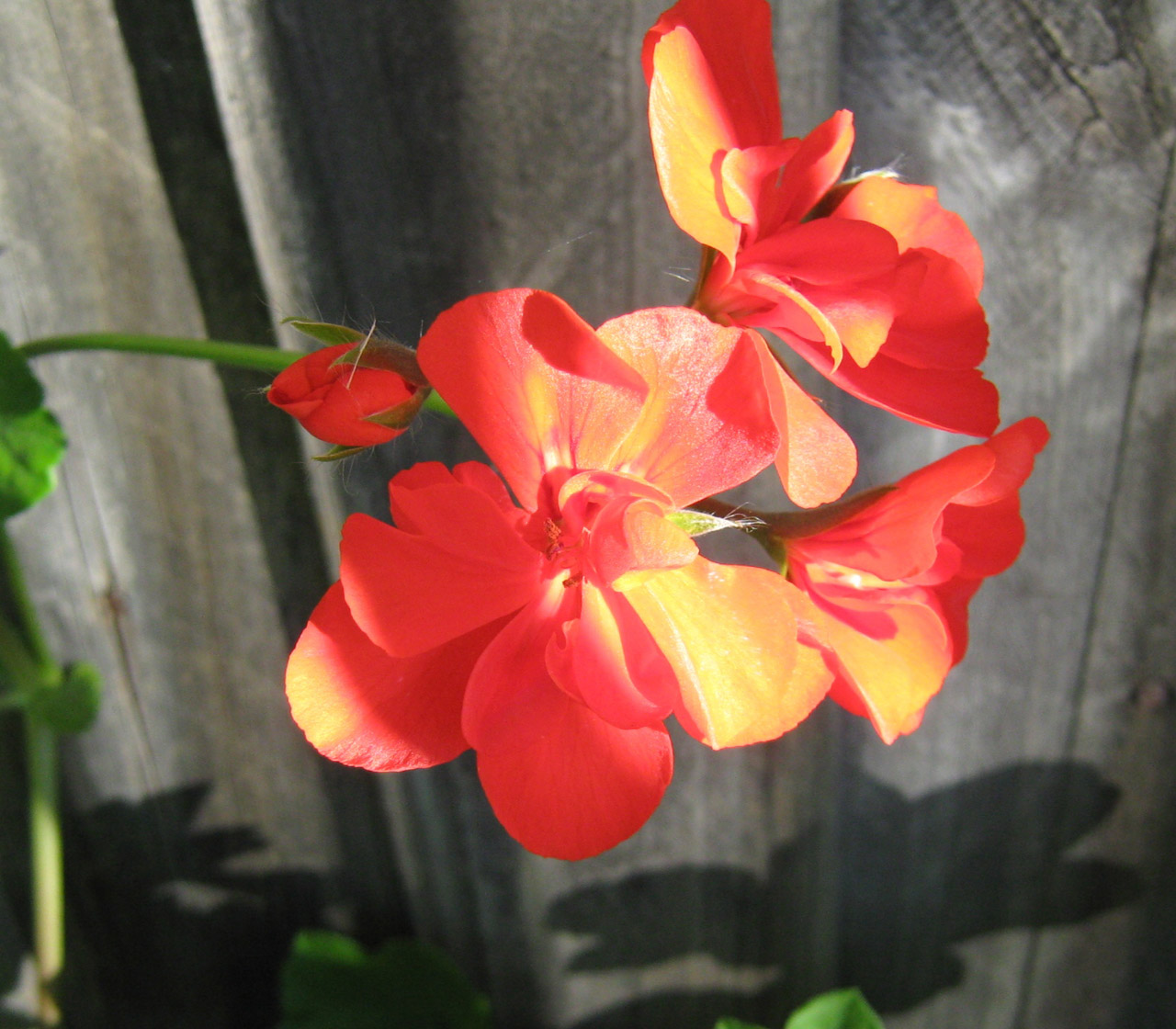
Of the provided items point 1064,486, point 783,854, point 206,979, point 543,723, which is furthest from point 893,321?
point 206,979

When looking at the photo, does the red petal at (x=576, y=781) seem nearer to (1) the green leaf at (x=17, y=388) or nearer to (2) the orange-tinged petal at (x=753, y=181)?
(2) the orange-tinged petal at (x=753, y=181)

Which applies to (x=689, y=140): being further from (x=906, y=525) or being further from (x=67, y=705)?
(x=67, y=705)

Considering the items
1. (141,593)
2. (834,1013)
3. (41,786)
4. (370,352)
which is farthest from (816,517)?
(41,786)

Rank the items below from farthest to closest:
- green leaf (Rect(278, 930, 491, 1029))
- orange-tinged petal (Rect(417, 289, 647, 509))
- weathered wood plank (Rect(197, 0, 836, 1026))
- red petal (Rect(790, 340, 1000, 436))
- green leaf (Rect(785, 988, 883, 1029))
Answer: green leaf (Rect(278, 930, 491, 1029)) < green leaf (Rect(785, 988, 883, 1029)) < weathered wood plank (Rect(197, 0, 836, 1026)) < red petal (Rect(790, 340, 1000, 436)) < orange-tinged petal (Rect(417, 289, 647, 509))

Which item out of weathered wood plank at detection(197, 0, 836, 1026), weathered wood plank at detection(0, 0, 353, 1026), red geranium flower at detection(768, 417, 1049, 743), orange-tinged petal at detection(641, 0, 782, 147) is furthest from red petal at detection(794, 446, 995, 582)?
weathered wood plank at detection(0, 0, 353, 1026)

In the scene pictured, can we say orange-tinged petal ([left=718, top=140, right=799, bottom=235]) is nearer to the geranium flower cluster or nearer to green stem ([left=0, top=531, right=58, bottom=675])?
the geranium flower cluster

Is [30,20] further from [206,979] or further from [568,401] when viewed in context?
[206,979]
